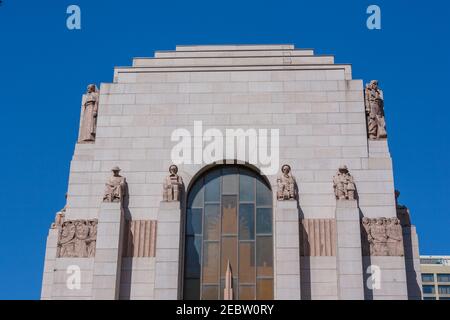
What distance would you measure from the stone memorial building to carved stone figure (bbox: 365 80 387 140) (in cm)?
6

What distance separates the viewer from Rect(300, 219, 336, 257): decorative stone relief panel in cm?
2920

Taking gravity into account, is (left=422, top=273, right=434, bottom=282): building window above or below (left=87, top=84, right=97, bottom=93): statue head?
above

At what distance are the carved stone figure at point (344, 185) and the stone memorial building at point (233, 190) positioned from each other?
5 centimetres

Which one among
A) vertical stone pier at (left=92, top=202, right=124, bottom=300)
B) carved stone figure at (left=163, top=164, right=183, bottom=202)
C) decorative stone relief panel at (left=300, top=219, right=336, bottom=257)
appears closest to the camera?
vertical stone pier at (left=92, top=202, right=124, bottom=300)

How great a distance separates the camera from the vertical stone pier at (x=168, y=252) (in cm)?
2816

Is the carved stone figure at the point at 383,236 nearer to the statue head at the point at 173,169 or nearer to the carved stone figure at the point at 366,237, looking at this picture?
the carved stone figure at the point at 366,237

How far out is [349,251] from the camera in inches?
1124

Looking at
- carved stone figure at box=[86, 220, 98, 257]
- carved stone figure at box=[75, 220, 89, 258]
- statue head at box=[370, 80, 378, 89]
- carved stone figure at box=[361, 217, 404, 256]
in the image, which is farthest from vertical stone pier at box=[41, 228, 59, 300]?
statue head at box=[370, 80, 378, 89]

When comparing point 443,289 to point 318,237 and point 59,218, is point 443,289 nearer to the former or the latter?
point 318,237


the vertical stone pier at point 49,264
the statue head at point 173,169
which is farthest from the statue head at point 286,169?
the vertical stone pier at point 49,264

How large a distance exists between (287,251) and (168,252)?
483 centimetres

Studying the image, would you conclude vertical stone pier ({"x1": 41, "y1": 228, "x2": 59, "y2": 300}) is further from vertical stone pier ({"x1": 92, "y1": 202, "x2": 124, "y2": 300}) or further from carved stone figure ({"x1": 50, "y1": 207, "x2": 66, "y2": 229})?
vertical stone pier ({"x1": 92, "y1": 202, "x2": 124, "y2": 300})

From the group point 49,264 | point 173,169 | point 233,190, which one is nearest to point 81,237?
point 49,264

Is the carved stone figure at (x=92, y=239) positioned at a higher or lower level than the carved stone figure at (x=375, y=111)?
lower
